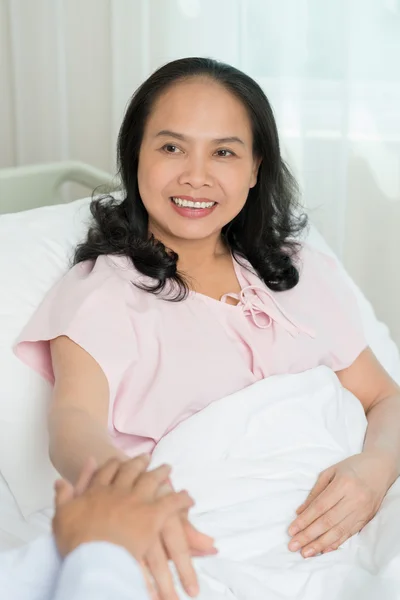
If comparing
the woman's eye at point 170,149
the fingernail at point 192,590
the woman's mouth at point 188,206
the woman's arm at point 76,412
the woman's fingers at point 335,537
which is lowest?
the woman's fingers at point 335,537

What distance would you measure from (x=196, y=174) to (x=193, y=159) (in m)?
0.03

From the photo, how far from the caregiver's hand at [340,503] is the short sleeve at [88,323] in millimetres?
358

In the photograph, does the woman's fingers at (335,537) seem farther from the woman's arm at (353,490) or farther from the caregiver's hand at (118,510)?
the caregiver's hand at (118,510)

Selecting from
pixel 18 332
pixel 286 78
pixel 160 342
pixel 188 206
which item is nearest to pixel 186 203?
pixel 188 206

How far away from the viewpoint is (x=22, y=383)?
Answer: 4.89 feet

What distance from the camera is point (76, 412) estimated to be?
1.24 m

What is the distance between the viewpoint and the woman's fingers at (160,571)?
2.59ft

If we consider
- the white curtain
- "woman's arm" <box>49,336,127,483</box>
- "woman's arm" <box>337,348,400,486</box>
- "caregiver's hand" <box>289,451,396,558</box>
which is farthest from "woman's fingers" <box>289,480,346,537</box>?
the white curtain

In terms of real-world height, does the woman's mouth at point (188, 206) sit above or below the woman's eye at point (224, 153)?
below

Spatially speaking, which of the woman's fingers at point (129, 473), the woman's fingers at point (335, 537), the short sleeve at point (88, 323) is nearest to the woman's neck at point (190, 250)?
the short sleeve at point (88, 323)

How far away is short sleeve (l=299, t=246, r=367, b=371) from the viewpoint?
5.41 feet

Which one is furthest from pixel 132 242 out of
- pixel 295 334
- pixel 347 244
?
pixel 347 244

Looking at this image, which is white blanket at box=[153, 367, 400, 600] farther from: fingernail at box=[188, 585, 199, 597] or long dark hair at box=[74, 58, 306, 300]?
fingernail at box=[188, 585, 199, 597]

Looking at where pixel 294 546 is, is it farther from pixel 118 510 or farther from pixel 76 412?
pixel 118 510
